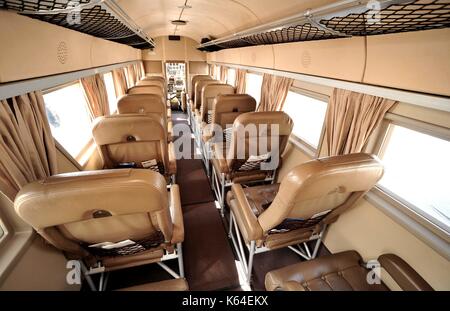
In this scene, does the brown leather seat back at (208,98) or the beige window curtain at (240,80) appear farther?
the beige window curtain at (240,80)

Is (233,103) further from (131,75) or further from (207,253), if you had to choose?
(131,75)

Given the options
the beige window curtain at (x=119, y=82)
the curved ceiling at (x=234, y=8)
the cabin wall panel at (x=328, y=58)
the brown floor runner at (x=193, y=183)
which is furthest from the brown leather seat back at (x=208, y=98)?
the beige window curtain at (x=119, y=82)

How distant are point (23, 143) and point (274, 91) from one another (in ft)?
11.1

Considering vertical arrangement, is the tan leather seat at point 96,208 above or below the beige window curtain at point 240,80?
below

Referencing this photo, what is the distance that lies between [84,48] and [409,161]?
155 inches

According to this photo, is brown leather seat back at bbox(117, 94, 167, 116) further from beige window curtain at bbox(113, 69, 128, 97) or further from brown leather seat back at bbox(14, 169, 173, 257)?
brown leather seat back at bbox(14, 169, 173, 257)

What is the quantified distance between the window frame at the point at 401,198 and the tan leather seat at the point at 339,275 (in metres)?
0.27

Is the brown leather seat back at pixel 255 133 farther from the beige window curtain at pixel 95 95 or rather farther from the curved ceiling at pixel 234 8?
the beige window curtain at pixel 95 95

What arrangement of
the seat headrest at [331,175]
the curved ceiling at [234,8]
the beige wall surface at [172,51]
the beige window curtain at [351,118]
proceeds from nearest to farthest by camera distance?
the seat headrest at [331,175] → the beige window curtain at [351,118] → the curved ceiling at [234,8] → the beige wall surface at [172,51]

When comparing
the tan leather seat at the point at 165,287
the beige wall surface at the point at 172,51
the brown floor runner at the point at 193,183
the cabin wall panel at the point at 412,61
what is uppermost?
the beige wall surface at the point at 172,51

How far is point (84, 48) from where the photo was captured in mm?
2670

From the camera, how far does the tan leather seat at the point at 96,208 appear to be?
87 cm

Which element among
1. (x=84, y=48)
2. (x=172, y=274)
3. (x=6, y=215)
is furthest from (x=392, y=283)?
(x=84, y=48)
